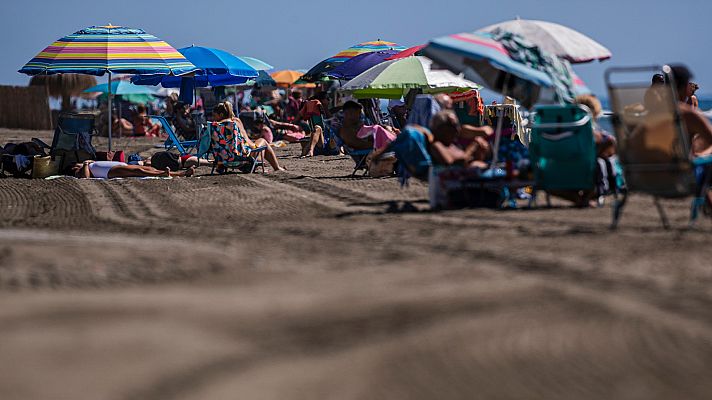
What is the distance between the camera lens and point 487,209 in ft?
29.0

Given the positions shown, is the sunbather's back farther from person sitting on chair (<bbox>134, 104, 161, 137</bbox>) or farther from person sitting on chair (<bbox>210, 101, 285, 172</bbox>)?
person sitting on chair (<bbox>134, 104, 161, 137</bbox>)

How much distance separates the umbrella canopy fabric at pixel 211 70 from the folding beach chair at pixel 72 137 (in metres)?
3.53

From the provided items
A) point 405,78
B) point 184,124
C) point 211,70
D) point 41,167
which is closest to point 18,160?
point 41,167

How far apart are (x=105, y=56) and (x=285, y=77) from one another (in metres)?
21.0

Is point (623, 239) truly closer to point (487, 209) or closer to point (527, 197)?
point (487, 209)

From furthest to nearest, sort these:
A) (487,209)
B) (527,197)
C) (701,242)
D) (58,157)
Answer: (58,157) → (527,197) → (487,209) → (701,242)

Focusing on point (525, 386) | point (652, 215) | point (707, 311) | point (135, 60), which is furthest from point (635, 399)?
point (135, 60)

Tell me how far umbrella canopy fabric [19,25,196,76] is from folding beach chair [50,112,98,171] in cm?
62

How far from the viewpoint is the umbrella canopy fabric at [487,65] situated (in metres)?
8.55

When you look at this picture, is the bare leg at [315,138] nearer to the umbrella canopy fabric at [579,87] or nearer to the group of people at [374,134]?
the group of people at [374,134]

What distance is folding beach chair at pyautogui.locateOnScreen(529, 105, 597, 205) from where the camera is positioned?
845 centimetres

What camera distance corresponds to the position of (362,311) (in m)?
4.88

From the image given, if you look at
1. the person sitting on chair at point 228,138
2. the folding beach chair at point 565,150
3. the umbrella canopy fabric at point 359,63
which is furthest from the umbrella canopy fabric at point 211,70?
the folding beach chair at point 565,150

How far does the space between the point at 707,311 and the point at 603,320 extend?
1.79 ft
